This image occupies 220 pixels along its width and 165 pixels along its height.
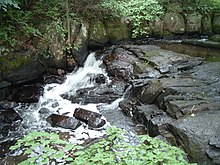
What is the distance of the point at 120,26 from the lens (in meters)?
9.84

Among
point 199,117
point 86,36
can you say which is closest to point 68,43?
point 86,36

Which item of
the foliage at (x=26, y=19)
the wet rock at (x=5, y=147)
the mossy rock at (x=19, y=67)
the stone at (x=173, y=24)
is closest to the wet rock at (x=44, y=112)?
the wet rock at (x=5, y=147)

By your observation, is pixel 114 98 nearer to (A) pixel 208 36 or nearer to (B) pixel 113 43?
(B) pixel 113 43

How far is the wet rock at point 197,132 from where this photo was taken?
431 cm

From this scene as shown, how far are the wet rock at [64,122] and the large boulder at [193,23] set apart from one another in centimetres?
686

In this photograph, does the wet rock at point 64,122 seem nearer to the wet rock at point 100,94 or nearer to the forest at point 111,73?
the forest at point 111,73

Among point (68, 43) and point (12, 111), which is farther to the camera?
point (68, 43)

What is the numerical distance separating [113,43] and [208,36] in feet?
13.9

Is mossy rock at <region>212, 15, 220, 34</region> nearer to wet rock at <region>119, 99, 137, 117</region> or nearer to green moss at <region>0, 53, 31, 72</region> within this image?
wet rock at <region>119, 99, 137, 117</region>

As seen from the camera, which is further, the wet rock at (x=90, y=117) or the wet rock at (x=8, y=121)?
the wet rock at (x=90, y=117)

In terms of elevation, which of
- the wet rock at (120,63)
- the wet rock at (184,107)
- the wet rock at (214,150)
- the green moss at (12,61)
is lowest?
the wet rock at (214,150)

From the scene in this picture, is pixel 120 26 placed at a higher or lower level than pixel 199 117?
higher

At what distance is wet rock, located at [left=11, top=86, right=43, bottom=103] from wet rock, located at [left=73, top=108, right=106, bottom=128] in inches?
61.1

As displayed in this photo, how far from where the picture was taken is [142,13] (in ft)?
33.2
